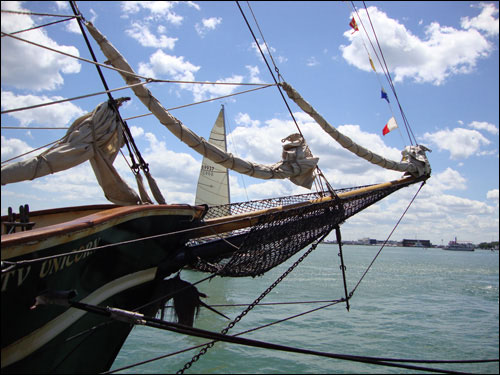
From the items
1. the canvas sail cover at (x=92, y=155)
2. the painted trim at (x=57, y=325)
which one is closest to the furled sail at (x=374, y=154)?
the canvas sail cover at (x=92, y=155)

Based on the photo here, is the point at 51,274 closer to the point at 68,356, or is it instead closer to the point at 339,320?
the point at 68,356

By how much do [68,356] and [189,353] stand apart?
856 centimetres

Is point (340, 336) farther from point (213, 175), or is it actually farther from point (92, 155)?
point (213, 175)

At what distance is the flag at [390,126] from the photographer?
268 inches

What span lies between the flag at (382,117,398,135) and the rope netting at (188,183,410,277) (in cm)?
219

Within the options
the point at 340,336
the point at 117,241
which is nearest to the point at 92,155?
the point at 117,241

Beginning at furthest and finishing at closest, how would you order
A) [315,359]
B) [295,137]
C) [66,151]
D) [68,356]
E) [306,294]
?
1. [306,294]
2. [315,359]
3. [295,137]
4. [66,151]
5. [68,356]

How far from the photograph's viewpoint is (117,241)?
298 cm

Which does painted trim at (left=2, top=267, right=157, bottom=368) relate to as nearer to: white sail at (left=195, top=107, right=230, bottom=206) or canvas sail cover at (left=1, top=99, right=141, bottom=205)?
canvas sail cover at (left=1, top=99, right=141, bottom=205)

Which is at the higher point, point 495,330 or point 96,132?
point 96,132

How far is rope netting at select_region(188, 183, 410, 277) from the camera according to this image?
3.97 metres

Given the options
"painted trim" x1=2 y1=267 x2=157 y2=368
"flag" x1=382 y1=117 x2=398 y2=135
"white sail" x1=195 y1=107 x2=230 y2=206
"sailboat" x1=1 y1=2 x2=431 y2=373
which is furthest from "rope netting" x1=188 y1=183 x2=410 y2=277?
"white sail" x1=195 y1=107 x2=230 y2=206

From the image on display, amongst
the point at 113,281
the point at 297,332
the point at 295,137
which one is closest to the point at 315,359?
the point at 297,332

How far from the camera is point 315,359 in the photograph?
10758mm
